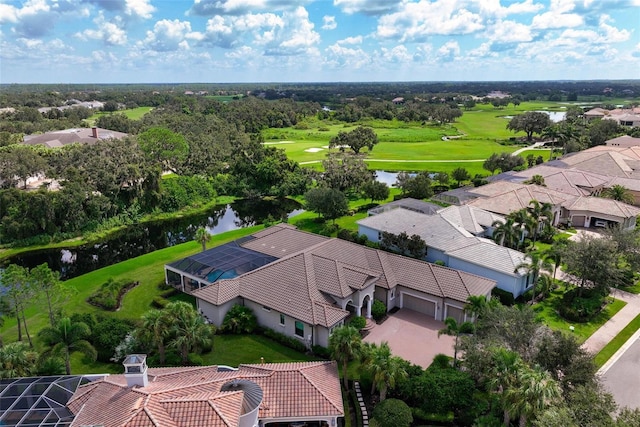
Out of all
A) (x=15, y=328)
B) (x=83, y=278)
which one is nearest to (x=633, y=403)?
(x=15, y=328)

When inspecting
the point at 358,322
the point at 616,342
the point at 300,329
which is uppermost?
the point at 358,322

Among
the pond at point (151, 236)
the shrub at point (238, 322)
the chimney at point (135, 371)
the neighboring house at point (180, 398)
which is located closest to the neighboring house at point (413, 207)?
the pond at point (151, 236)

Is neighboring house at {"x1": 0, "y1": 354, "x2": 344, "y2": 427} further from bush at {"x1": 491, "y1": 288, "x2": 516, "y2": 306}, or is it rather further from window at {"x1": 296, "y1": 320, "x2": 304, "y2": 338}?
bush at {"x1": 491, "y1": 288, "x2": 516, "y2": 306}

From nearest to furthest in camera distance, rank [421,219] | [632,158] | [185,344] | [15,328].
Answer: [185,344], [15,328], [421,219], [632,158]

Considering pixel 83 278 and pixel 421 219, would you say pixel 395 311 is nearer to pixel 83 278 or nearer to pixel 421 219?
pixel 421 219

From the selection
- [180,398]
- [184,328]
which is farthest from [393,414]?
[184,328]

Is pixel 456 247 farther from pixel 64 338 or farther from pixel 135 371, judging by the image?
pixel 64 338

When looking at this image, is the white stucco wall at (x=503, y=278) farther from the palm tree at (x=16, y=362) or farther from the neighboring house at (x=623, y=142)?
the neighboring house at (x=623, y=142)
